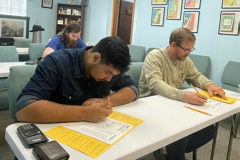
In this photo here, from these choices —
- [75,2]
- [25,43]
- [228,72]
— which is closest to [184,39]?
[228,72]

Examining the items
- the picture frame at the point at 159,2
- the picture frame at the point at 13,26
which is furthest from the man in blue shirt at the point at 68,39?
the picture frame at the point at 13,26

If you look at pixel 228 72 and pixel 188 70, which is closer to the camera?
pixel 188 70

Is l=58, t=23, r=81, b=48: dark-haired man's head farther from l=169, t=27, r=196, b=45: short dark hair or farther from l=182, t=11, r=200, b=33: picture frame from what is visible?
l=182, t=11, r=200, b=33: picture frame

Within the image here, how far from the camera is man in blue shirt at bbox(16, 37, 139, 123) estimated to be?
1.01 m

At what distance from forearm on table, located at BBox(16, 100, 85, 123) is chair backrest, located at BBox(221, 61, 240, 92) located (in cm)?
288

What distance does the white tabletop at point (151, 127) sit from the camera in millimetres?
836

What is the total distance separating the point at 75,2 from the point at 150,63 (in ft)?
17.9

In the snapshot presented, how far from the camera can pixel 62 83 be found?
1.16m

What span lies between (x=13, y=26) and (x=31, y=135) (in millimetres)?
5484

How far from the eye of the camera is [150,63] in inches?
74.6

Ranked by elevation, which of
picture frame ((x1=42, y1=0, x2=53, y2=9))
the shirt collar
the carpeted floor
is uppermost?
picture frame ((x1=42, y1=0, x2=53, y2=9))

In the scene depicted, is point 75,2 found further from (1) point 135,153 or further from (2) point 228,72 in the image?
(1) point 135,153

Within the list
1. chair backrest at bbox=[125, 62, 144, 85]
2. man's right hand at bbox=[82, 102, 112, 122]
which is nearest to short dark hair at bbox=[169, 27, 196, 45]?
chair backrest at bbox=[125, 62, 144, 85]

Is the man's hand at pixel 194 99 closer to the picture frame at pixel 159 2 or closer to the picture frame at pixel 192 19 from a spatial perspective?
the picture frame at pixel 192 19
